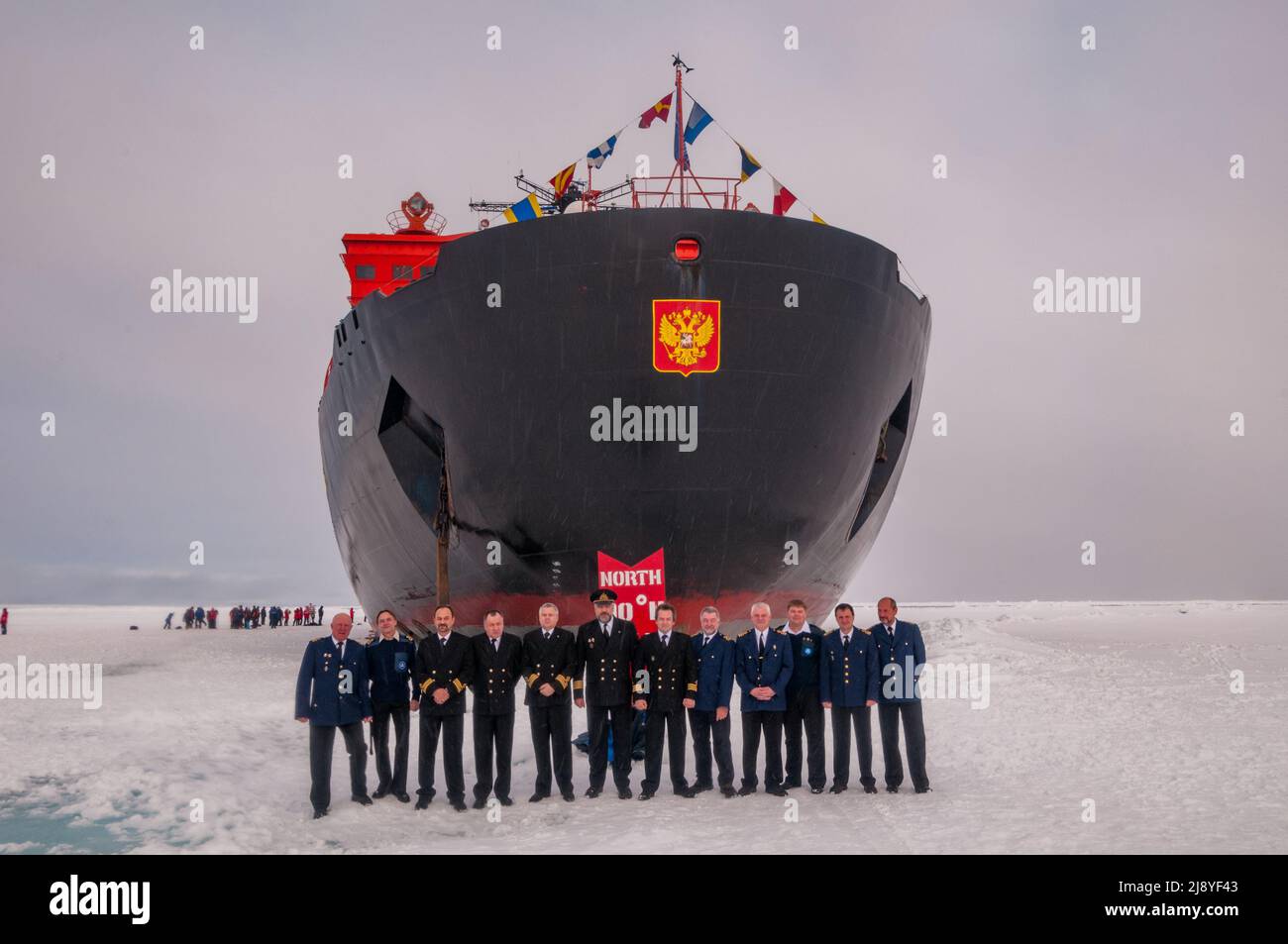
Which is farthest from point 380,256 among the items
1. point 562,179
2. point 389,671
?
point 389,671

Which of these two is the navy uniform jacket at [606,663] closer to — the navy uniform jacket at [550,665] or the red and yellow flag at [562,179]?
the navy uniform jacket at [550,665]

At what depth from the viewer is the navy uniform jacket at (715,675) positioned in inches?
242

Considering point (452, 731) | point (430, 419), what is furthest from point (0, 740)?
point (430, 419)

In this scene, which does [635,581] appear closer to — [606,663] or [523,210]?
[606,663]

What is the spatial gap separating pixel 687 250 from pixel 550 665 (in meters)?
4.96

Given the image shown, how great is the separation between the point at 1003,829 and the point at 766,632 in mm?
2003

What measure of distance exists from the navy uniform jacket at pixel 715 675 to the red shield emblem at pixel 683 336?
3.76m

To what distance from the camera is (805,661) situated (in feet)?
20.6

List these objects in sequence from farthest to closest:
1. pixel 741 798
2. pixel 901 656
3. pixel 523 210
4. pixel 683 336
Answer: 1. pixel 523 210
2. pixel 683 336
3. pixel 901 656
4. pixel 741 798

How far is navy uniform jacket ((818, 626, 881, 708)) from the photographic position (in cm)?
608

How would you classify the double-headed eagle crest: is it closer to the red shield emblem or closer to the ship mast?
the red shield emblem

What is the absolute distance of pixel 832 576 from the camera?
1219 centimetres

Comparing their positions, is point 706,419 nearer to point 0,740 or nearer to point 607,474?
point 607,474

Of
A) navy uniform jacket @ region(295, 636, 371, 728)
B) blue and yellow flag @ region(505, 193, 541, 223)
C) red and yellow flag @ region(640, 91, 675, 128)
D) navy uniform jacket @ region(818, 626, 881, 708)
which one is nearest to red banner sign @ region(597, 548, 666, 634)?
navy uniform jacket @ region(818, 626, 881, 708)
